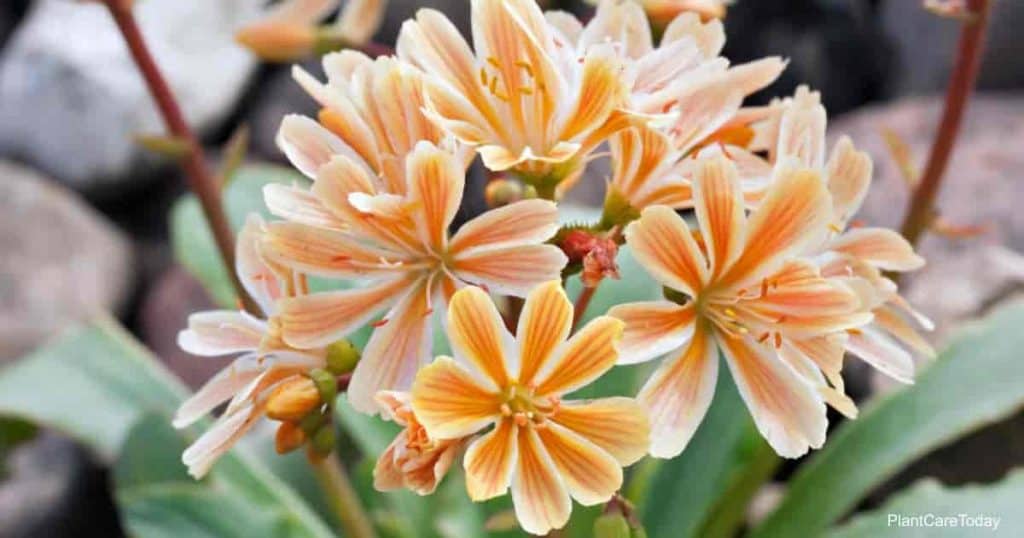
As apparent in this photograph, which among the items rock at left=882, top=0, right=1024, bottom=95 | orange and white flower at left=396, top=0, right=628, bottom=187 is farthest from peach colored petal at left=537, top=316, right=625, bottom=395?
rock at left=882, top=0, right=1024, bottom=95

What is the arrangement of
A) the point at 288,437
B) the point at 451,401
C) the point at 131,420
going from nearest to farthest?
the point at 451,401
the point at 288,437
the point at 131,420

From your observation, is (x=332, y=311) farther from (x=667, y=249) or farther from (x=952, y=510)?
(x=952, y=510)

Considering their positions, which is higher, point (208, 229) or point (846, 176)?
point (846, 176)

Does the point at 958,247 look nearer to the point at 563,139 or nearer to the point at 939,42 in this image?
the point at 939,42

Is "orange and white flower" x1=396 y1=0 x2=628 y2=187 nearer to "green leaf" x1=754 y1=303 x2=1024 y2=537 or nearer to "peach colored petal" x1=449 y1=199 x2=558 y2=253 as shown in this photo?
"peach colored petal" x1=449 y1=199 x2=558 y2=253

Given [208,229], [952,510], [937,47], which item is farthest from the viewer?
[937,47]

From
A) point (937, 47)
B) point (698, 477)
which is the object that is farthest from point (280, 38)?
point (937, 47)
